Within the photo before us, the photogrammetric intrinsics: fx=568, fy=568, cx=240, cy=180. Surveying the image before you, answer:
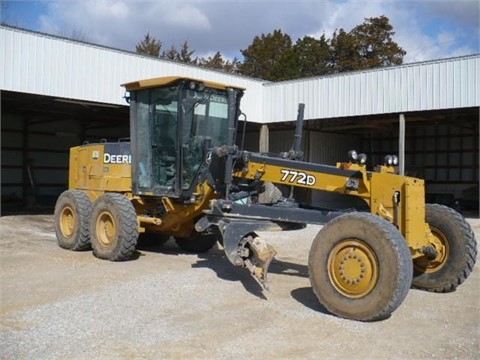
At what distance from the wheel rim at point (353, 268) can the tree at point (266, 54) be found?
43145mm

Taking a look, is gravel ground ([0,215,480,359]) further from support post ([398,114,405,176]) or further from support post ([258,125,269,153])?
support post ([258,125,269,153])

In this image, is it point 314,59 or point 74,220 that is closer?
point 74,220

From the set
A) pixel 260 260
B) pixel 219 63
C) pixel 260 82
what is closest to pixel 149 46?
pixel 219 63

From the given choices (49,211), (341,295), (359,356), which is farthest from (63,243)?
(49,211)

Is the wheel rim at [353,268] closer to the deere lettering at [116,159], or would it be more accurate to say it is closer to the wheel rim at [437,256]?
the wheel rim at [437,256]

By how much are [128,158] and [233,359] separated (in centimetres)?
635

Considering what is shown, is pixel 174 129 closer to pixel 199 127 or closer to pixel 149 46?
pixel 199 127

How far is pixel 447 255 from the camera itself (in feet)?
24.5

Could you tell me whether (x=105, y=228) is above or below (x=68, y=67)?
below

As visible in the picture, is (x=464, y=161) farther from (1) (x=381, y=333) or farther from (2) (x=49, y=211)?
(1) (x=381, y=333)

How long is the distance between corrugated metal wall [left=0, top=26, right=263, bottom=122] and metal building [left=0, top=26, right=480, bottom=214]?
0.03 metres

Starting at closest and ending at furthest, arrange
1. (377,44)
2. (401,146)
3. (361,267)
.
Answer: (361,267), (401,146), (377,44)

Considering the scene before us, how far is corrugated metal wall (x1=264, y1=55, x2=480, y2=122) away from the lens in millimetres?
18438

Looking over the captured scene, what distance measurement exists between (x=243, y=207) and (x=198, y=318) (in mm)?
2282
